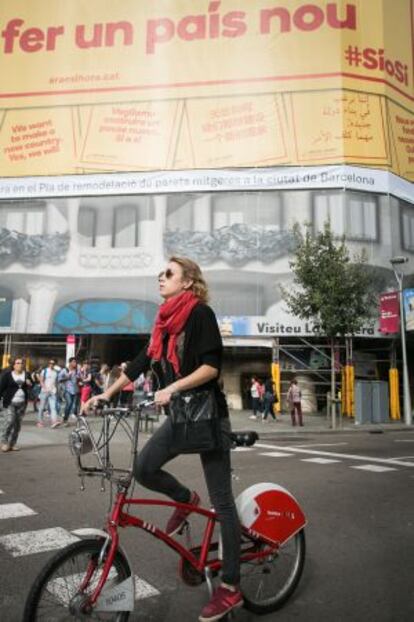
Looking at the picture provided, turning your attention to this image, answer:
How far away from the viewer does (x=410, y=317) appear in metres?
21.9

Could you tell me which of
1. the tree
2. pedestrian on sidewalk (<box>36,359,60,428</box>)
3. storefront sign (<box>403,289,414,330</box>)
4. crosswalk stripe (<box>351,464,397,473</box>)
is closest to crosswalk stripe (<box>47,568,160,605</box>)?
crosswalk stripe (<box>351,464,397,473</box>)

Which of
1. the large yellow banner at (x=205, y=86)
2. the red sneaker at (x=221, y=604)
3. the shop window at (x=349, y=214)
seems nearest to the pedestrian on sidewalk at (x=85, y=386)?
the shop window at (x=349, y=214)

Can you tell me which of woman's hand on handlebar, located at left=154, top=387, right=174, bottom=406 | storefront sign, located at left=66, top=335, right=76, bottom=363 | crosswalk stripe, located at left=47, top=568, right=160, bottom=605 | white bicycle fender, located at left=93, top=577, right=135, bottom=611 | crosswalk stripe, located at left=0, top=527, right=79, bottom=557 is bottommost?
crosswalk stripe, located at left=0, top=527, right=79, bottom=557

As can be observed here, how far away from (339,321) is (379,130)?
11.1 m

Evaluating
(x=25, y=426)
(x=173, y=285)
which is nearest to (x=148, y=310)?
(x=25, y=426)

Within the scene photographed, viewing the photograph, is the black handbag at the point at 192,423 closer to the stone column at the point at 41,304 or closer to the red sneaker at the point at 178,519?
the red sneaker at the point at 178,519

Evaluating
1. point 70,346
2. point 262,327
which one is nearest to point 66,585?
point 262,327

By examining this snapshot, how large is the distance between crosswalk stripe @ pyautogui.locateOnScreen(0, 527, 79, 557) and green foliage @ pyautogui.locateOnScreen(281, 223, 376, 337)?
1540cm

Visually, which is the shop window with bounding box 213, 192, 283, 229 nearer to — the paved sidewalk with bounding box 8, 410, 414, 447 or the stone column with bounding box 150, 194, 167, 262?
the stone column with bounding box 150, 194, 167, 262

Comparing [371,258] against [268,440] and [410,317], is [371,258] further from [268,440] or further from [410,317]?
[268,440]

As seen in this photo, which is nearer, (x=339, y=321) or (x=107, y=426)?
(x=107, y=426)

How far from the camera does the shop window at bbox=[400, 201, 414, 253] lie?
25859 mm

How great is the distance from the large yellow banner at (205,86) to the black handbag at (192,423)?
24.0 metres

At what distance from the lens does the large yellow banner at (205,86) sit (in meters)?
26.2
